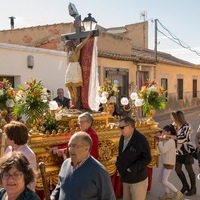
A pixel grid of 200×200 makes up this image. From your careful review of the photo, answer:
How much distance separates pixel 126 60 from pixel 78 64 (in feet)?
38.2

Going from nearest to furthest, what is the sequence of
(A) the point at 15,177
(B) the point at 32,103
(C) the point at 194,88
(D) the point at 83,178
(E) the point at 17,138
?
(A) the point at 15,177 → (D) the point at 83,178 → (E) the point at 17,138 → (B) the point at 32,103 → (C) the point at 194,88

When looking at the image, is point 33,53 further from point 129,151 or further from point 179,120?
point 129,151

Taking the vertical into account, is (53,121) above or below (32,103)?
below

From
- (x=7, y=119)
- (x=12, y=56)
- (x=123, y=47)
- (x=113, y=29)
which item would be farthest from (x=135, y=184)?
(x=113, y=29)

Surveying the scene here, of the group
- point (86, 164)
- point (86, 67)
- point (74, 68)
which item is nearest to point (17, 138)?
point (86, 164)

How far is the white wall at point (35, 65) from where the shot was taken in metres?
10.6

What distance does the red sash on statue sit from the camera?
6.50 meters

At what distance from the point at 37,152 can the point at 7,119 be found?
1.31 metres

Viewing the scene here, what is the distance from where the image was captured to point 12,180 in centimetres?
244

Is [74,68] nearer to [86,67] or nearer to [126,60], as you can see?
[86,67]

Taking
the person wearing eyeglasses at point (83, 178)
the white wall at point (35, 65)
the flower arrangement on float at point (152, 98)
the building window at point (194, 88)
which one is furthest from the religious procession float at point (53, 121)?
the building window at point (194, 88)

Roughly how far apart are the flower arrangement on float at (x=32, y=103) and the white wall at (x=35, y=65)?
5139 millimetres

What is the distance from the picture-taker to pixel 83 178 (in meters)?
3.15

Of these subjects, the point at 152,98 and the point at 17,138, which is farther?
the point at 152,98
